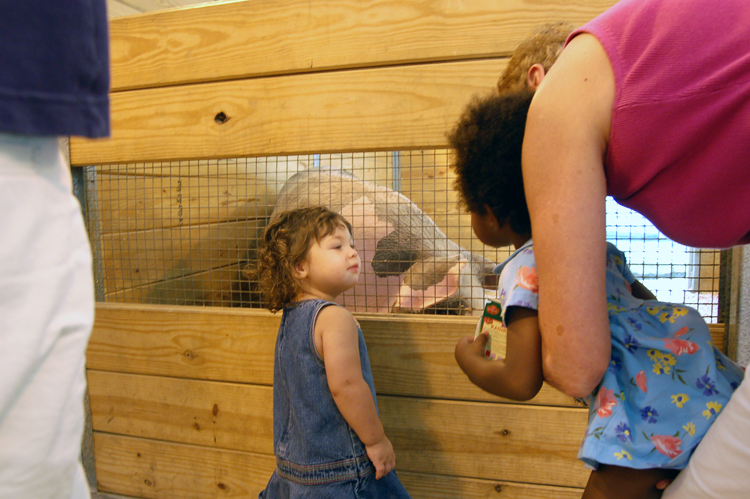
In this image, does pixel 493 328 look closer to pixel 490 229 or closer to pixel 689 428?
pixel 490 229

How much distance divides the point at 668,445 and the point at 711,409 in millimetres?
67

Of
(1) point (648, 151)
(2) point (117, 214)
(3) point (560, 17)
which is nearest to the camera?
(1) point (648, 151)

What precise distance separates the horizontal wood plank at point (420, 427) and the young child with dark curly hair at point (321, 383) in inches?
8.7

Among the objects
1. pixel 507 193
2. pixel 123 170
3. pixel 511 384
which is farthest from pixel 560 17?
pixel 123 170

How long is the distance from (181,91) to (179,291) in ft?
2.02

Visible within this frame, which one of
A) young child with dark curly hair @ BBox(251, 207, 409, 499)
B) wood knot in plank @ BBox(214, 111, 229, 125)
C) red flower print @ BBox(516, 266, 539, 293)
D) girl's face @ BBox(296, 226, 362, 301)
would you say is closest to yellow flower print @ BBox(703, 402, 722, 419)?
red flower print @ BBox(516, 266, 539, 293)

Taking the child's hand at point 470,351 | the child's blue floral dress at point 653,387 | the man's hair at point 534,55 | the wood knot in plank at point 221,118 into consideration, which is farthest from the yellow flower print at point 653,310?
the wood knot in plank at point 221,118

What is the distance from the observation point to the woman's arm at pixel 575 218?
1.75 feet

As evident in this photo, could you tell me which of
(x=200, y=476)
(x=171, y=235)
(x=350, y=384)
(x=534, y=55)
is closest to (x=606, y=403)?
(x=350, y=384)

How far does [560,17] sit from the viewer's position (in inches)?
39.7

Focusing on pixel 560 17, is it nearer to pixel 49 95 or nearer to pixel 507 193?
pixel 507 193

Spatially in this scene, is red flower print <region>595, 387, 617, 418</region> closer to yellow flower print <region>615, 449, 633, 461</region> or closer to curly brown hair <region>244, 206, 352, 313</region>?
yellow flower print <region>615, 449, 633, 461</region>

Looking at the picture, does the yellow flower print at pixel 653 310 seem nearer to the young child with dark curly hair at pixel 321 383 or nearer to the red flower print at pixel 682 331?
the red flower print at pixel 682 331

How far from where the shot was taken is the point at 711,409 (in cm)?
56
